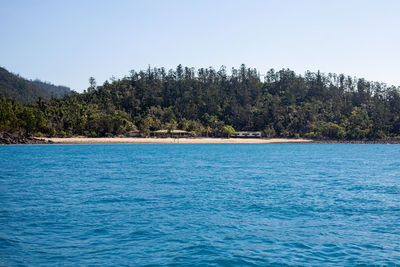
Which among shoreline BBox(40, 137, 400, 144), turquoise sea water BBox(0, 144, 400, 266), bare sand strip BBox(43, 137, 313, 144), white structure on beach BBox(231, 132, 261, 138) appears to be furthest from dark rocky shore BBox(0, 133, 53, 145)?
turquoise sea water BBox(0, 144, 400, 266)

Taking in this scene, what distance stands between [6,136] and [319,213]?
4349 inches

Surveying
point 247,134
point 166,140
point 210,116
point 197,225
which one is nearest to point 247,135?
point 247,134

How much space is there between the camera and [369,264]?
1288cm

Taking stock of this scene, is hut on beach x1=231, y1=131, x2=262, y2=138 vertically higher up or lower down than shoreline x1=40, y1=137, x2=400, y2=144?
higher up

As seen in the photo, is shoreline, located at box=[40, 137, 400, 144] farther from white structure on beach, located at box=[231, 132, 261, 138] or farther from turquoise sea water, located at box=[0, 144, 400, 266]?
turquoise sea water, located at box=[0, 144, 400, 266]

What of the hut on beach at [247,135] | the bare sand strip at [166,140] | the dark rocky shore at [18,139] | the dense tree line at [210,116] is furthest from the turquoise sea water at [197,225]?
the hut on beach at [247,135]

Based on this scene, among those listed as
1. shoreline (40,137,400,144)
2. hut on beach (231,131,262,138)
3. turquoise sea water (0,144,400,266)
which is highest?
hut on beach (231,131,262,138)

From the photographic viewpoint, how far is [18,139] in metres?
112

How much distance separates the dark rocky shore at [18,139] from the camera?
108100mm

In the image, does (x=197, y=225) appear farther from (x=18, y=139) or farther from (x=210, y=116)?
(x=210, y=116)

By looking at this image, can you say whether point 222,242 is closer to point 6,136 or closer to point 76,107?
point 6,136

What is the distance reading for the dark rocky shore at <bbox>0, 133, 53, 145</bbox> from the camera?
10810cm

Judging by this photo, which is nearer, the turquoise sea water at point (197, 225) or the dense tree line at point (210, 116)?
the turquoise sea water at point (197, 225)

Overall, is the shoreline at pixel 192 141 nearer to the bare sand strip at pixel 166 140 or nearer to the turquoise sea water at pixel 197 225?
the bare sand strip at pixel 166 140
